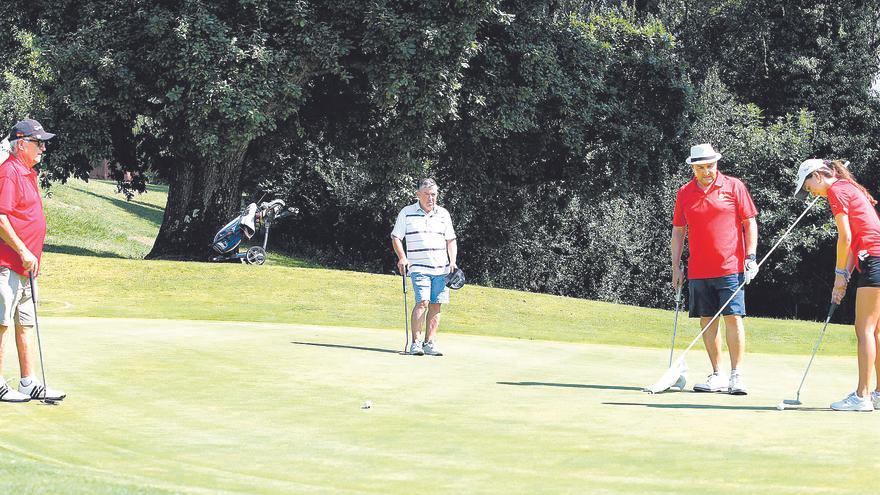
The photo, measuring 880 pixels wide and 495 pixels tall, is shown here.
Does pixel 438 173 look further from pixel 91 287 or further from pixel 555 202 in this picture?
pixel 91 287

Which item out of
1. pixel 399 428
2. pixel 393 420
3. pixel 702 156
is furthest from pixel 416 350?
pixel 399 428

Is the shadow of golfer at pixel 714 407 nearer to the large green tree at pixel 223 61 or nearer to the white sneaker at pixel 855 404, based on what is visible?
the white sneaker at pixel 855 404

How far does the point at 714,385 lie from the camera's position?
36.7ft

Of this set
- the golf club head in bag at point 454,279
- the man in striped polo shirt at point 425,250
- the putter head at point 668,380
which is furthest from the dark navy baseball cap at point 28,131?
the golf club head in bag at point 454,279

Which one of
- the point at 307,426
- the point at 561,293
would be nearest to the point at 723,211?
the point at 307,426

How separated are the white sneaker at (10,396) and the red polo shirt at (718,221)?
6282mm

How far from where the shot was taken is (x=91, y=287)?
2388 centimetres

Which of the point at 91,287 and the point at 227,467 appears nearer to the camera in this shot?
the point at 227,467

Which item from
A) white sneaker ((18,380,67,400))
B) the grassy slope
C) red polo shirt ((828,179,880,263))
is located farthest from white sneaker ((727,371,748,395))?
the grassy slope

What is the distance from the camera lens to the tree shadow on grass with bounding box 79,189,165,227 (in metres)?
54.8

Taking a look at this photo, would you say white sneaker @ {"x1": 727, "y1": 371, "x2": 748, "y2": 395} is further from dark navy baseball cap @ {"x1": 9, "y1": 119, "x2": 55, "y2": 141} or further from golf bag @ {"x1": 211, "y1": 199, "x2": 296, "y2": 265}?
golf bag @ {"x1": 211, "y1": 199, "x2": 296, "y2": 265}

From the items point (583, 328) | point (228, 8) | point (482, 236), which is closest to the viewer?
point (583, 328)

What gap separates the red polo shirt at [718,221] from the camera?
11.4 metres

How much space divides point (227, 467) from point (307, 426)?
5.19 feet
